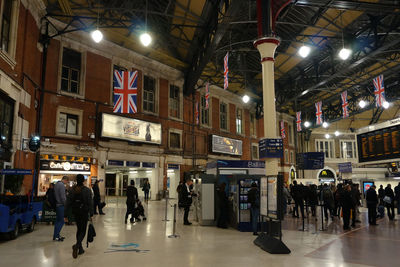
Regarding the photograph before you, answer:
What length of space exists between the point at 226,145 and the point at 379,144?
56.5 ft

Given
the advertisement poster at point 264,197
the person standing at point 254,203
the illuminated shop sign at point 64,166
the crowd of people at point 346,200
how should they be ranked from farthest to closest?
the illuminated shop sign at point 64,166 < the crowd of people at point 346,200 < the person standing at point 254,203 < the advertisement poster at point 264,197

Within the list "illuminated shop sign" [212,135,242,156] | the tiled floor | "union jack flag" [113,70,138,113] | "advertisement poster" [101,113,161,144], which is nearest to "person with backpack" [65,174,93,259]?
the tiled floor

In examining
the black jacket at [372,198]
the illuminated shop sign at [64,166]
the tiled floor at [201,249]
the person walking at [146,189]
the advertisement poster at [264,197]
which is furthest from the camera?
the person walking at [146,189]

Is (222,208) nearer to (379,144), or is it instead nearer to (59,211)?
(59,211)

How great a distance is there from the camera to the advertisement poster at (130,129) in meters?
19.4

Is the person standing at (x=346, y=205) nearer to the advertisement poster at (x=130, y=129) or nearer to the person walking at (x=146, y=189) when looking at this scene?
the person walking at (x=146, y=189)

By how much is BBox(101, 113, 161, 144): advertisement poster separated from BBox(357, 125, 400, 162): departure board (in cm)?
1319

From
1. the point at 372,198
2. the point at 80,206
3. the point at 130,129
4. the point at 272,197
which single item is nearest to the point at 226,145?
the point at 130,129

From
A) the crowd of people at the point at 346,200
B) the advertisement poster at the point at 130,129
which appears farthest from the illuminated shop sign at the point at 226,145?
the crowd of people at the point at 346,200

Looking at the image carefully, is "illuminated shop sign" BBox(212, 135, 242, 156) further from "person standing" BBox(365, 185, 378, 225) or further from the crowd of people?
"person standing" BBox(365, 185, 378, 225)

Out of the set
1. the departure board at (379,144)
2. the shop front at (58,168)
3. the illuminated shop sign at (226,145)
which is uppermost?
the illuminated shop sign at (226,145)

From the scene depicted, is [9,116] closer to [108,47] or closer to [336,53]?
[108,47]

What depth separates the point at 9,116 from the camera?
12.1 m

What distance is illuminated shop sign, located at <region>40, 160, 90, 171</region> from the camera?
16489 millimetres
